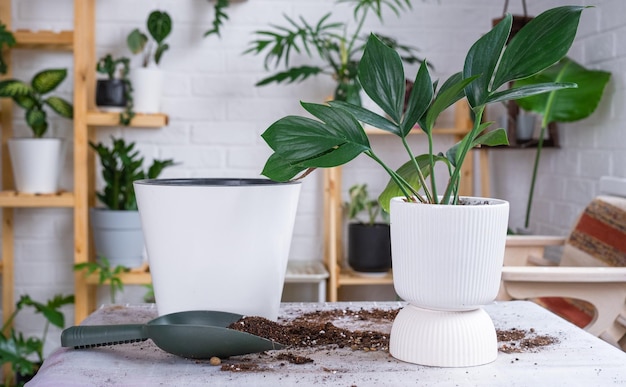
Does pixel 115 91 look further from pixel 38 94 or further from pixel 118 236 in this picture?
pixel 118 236

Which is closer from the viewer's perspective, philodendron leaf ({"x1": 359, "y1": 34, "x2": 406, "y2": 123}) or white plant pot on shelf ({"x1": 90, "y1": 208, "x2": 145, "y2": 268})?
philodendron leaf ({"x1": 359, "y1": 34, "x2": 406, "y2": 123})

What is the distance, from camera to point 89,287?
2.81 m

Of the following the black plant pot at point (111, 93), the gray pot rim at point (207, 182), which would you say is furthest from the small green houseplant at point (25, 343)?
the gray pot rim at point (207, 182)

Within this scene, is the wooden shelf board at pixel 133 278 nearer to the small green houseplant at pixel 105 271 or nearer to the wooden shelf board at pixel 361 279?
the small green houseplant at pixel 105 271

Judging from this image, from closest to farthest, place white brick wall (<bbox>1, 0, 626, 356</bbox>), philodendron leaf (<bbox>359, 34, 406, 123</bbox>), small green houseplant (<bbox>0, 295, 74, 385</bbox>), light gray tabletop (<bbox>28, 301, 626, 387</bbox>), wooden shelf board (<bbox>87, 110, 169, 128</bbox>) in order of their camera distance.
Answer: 1. light gray tabletop (<bbox>28, 301, 626, 387</bbox>)
2. philodendron leaf (<bbox>359, 34, 406, 123</bbox>)
3. small green houseplant (<bbox>0, 295, 74, 385</bbox>)
4. wooden shelf board (<bbox>87, 110, 169, 128</bbox>)
5. white brick wall (<bbox>1, 0, 626, 356</bbox>)

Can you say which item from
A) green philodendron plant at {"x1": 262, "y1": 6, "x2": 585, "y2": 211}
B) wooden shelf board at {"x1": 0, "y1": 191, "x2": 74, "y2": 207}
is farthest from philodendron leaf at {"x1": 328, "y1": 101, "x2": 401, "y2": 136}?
wooden shelf board at {"x1": 0, "y1": 191, "x2": 74, "y2": 207}

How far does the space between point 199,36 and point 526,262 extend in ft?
5.04

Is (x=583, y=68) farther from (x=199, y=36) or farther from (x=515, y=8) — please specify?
(x=199, y=36)

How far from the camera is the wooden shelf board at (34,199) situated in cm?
260

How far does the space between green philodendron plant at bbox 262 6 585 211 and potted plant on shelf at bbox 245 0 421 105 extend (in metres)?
1.58

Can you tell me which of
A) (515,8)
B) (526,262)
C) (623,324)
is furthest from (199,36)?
(623,324)

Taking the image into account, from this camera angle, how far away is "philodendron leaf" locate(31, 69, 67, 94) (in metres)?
2.64

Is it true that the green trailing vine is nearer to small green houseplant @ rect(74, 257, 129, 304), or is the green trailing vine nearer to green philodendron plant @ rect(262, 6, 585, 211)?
small green houseplant @ rect(74, 257, 129, 304)

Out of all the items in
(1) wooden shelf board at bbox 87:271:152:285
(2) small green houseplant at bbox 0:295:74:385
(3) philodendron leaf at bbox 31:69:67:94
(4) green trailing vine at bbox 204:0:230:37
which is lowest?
(2) small green houseplant at bbox 0:295:74:385
